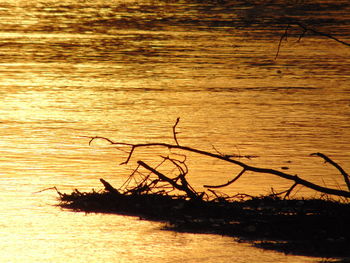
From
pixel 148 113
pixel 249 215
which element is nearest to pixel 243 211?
pixel 249 215

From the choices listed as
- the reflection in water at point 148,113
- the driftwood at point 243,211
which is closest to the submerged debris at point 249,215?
the driftwood at point 243,211

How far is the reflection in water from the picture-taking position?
9617mm

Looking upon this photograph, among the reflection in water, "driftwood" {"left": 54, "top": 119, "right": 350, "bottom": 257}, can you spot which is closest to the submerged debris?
"driftwood" {"left": 54, "top": 119, "right": 350, "bottom": 257}

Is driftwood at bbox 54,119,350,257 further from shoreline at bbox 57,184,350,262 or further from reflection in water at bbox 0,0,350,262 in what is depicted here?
reflection in water at bbox 0,0,350,262

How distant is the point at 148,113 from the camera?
17.7 meters

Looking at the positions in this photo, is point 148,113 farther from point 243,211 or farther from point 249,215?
point 249,215

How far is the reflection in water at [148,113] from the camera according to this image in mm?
9617

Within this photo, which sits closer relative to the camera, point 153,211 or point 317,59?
point 153,211

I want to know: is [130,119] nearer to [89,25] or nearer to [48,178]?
[48,178]

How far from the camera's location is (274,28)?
3725 centimetres

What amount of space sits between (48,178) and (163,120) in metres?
4.91

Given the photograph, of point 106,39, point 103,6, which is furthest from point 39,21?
point 103,6

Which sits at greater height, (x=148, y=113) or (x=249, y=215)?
(x=249, y=215)

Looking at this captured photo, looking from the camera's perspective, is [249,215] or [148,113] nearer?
[249,215]
